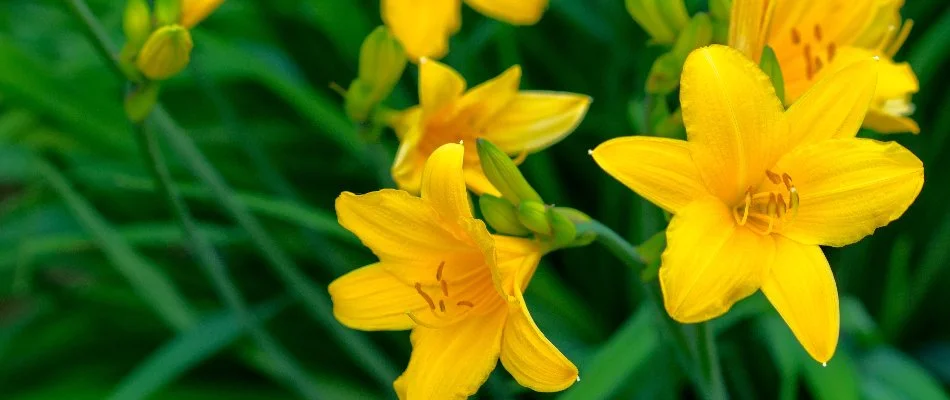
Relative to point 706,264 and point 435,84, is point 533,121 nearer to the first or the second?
point 435,84

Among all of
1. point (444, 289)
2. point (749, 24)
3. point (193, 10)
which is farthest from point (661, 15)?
point (193, 10)

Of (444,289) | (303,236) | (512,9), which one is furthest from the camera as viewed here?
(303,236)

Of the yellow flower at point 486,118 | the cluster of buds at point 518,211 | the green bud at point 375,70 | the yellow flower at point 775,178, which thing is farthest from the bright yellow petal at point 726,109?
the green bud at point 375,70

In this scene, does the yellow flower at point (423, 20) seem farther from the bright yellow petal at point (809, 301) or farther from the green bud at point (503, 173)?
the bright yellow petal at point (809, 301)

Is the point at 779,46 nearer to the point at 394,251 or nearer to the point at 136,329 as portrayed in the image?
the point at 394,251

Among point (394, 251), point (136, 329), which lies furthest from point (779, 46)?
point (136, 329)

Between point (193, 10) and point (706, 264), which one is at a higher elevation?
point (193, 10)
